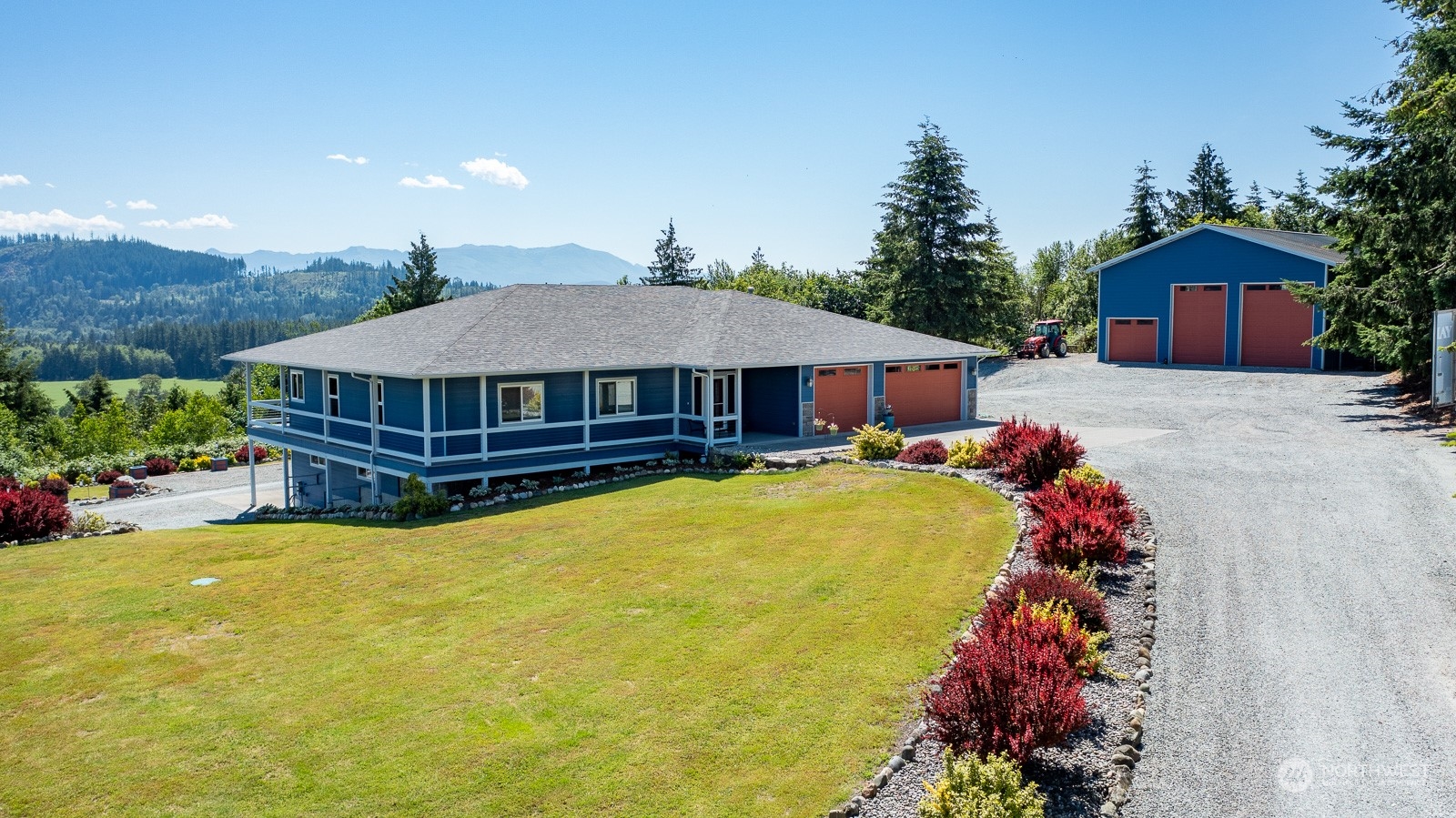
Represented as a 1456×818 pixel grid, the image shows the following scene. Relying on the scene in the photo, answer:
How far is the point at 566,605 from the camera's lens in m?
13.1

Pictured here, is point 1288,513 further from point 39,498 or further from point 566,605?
point 39,498

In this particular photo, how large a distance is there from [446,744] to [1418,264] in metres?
28.2

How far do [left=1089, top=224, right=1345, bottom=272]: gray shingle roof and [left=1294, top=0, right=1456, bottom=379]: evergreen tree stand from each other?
8.97 m

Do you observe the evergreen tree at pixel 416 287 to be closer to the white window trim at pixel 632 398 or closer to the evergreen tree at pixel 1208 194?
the white window trim at pixel 632 398

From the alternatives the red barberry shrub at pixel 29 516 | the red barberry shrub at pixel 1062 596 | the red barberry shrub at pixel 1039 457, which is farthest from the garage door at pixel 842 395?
the red barberry shrub at pixel 29 516

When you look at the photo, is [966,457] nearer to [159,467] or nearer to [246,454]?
[246,454]

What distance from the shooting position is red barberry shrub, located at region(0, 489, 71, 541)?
2017 centimetres

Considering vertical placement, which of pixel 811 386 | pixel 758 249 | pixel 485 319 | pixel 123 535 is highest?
pixel 758 249

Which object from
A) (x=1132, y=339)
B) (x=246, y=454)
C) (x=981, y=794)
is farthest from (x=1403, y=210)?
(x=246, y=454)

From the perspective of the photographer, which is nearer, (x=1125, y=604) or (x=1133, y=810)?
(x=1133, y=810)

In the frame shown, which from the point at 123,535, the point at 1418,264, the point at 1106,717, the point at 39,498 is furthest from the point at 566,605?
the point at 1418,264

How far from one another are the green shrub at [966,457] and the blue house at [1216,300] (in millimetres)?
22777

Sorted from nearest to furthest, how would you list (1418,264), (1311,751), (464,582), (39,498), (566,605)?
(1311,751) < (566,605) < (464,582) < (39,498) < (1418,264)

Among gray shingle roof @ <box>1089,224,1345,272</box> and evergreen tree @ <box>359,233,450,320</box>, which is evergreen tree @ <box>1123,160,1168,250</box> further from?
evergreen tree @ <box>359,233,450,320</box>
